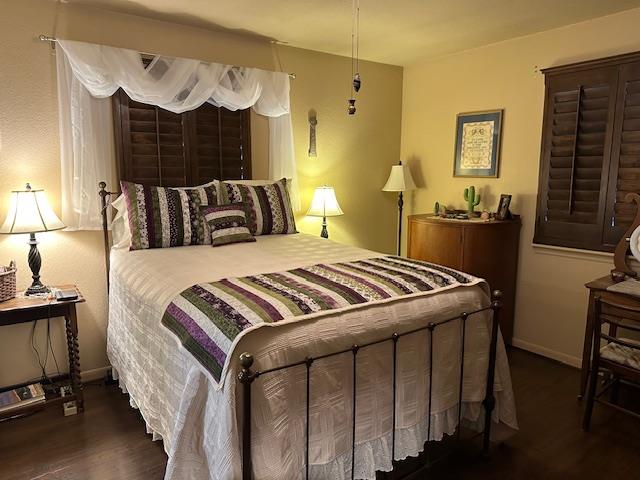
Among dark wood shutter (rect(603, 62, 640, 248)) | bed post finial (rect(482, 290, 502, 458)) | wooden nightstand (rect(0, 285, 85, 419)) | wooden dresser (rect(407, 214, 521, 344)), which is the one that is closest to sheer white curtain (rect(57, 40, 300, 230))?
wooden nightstand (rect(0, 285, 85, 419))

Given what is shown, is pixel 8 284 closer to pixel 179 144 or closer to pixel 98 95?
pixel 98 95

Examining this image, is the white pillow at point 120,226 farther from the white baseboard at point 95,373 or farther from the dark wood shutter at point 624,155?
the dark wood shutter at point 624,155

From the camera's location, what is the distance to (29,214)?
8.24ft

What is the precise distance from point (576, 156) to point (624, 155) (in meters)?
0.29

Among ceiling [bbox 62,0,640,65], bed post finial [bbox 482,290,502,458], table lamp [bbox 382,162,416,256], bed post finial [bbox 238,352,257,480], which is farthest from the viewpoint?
table lamp [bbox 382,162,416,256]

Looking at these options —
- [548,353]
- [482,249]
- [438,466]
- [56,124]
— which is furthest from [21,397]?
[548,353]

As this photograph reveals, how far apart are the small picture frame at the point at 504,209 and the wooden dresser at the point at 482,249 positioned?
0.06 meters

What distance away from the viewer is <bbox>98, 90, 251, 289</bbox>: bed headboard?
2955 millimetres

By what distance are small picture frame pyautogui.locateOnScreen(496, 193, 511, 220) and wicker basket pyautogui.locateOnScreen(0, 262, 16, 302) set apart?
324 centimetres

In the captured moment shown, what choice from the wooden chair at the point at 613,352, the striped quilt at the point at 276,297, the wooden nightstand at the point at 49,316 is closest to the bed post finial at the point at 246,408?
the striped quilt at the point at 276,297

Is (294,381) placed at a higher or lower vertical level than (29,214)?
lower

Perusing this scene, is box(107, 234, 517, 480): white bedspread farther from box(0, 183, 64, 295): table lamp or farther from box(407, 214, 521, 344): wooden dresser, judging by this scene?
box(407, 214, 521, 344): wooden dresser

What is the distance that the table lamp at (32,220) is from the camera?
247 cm

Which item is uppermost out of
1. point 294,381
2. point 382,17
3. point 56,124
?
point 382,17
